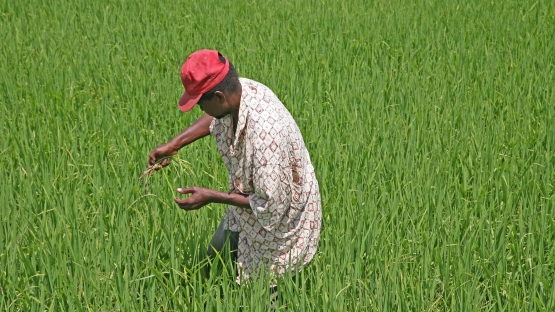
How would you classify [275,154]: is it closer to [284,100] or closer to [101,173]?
[101,173]

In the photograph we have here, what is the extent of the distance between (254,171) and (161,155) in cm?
54

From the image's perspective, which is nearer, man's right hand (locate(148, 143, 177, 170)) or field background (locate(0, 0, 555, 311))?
field background (locate(0, 0, 555, 311))

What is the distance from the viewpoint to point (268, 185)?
2.28 metres

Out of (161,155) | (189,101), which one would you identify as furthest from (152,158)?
(189,101)

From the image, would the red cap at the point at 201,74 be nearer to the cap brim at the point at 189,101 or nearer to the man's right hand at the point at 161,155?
the cap brim at the point at 189,101

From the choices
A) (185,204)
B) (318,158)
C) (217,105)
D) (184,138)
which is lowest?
(318,158)

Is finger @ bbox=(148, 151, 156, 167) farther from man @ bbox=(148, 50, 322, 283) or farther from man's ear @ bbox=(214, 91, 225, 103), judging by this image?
man's ear @ bbox=(214, 91, 225, 103)

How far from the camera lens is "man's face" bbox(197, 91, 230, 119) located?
226 centimetres

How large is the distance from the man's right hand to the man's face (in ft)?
1.51

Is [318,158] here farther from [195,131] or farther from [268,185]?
[268,185]

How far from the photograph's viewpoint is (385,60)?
18.6 ft

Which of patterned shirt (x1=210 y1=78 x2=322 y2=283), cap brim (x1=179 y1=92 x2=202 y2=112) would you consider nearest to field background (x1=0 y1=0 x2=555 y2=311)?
patterned shirt (x1=210 y1=78 x2=322 y2=283)

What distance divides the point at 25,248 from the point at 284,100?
7.12ft

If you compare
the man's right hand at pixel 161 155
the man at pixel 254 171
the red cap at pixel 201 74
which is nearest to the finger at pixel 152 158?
the man's right hand at pixel 161 155
